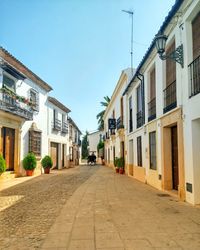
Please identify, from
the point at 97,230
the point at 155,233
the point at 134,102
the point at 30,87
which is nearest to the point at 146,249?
the point at 155,233

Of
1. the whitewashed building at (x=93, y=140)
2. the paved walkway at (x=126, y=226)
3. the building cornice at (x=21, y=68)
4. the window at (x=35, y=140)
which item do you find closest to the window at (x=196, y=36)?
the paved walkway at (x=126, y=226)

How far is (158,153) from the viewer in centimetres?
1150

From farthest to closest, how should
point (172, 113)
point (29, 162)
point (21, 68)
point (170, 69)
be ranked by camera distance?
point (21, 68) → point (29, 162) → point (170, 69) → point (172, 113)

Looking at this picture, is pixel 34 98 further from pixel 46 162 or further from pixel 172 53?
pixel 172 53

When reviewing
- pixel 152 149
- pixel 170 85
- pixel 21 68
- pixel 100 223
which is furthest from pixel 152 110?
pixel 21 68

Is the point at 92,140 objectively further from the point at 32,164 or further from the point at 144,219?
the point at 144,219

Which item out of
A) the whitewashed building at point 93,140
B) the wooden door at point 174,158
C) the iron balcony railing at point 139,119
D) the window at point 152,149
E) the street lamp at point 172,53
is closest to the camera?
the street lamp at point 172,53

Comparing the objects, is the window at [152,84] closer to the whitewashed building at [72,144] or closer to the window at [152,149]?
the window at [152,149]

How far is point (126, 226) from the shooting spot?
572 centimetres

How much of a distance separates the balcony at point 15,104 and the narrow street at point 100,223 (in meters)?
6.86

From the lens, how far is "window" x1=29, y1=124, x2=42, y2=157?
1931 cm

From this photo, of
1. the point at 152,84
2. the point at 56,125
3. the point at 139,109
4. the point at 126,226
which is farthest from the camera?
the point at 56,125

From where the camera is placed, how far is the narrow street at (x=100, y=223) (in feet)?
15.5

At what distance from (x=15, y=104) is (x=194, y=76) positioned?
35.6ft
